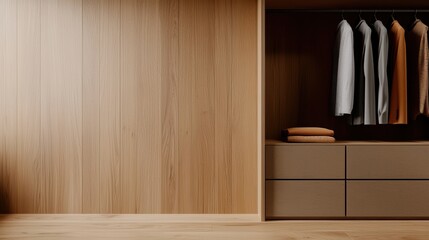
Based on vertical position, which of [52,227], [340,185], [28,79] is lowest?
[52,227]

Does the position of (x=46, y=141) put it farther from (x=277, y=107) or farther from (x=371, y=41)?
(x=371, y=41)

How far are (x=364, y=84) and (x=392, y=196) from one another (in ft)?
2.59

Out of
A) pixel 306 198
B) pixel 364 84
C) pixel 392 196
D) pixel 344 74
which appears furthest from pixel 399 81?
pixel 306 198

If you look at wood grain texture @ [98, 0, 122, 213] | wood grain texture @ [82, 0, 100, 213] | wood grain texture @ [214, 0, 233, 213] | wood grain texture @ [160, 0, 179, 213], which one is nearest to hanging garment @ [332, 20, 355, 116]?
wood grain texture @ [214, 0, 233, 213]

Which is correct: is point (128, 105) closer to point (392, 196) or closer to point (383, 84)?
point (383, 84)

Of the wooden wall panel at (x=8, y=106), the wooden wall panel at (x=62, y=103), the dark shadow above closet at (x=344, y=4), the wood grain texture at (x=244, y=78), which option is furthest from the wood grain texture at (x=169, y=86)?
the wooden wall panel at (x=8, y=106)

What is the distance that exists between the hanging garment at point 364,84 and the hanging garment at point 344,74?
8 centimetres

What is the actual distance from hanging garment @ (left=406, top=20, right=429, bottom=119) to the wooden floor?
81 centimetres

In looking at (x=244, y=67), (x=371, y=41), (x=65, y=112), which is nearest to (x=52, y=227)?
(x=65, y=112)

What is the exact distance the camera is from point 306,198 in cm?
266

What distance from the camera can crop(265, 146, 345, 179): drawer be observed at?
104 inches

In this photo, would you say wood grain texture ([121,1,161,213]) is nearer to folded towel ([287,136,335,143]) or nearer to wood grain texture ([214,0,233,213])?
wood grain texture ([214,0,233,213])

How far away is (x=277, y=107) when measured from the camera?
307 centimetres

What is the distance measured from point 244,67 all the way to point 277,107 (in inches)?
17.6
